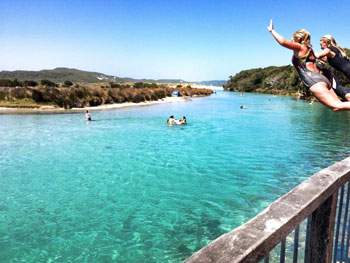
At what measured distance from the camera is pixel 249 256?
132 cm

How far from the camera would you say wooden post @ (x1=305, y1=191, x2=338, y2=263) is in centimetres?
206

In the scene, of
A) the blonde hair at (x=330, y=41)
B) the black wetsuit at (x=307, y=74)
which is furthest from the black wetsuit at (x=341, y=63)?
the black wetsuit at (x=307, y=74)

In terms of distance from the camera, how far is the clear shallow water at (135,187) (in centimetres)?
787

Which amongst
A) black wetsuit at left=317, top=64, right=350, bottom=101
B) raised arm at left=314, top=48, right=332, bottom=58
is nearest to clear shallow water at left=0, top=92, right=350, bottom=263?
black wetsuit at left=317, top=64, right=350, bottom=101

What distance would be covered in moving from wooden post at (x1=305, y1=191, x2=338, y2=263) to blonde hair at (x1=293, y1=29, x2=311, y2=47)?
2.04m

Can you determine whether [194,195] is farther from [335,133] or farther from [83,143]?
[335,133]

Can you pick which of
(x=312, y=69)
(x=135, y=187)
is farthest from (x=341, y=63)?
(x=135, y=187)

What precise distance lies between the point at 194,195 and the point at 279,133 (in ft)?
61.1

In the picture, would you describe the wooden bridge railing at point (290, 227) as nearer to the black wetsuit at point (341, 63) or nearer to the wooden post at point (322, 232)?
the wooden post at point (322, 232)

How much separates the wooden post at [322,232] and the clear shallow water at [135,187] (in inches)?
223

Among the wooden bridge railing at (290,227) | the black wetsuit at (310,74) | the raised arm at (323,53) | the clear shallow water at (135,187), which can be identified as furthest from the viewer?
the clear shallow water at (135,187)

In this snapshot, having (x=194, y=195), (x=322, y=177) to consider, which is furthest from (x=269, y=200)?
(x=322, y=177)

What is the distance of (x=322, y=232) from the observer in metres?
2.07

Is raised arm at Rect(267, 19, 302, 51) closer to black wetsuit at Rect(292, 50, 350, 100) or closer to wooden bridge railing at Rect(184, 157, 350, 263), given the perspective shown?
black wetsuit at Rect(292, 50, 350, 100)
